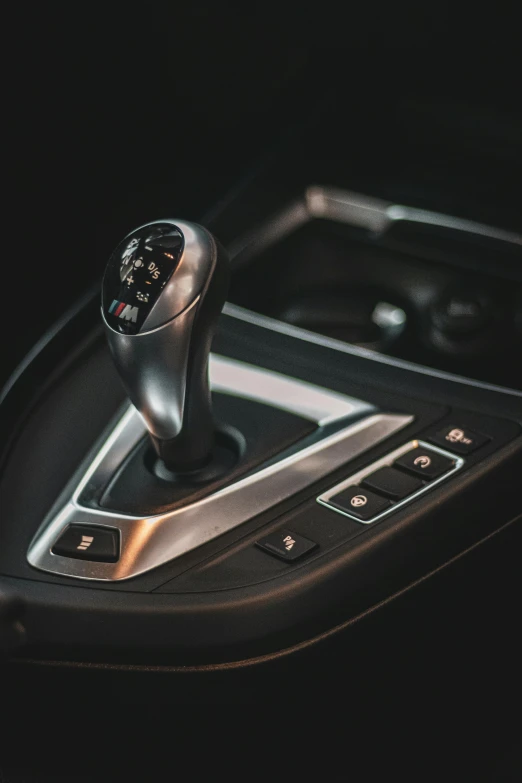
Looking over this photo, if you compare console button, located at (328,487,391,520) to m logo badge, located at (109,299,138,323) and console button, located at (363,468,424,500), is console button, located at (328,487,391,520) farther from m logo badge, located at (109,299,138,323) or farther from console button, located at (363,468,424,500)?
m logo badge, located at (109,299,138,323)

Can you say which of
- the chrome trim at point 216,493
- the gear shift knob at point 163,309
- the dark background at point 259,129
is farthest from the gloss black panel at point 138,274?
the dark background at point 259,129

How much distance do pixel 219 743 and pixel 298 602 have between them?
0.09 metres

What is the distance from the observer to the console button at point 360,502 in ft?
1.79

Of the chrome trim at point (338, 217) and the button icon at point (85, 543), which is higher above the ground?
the button icon at point (85, 543)

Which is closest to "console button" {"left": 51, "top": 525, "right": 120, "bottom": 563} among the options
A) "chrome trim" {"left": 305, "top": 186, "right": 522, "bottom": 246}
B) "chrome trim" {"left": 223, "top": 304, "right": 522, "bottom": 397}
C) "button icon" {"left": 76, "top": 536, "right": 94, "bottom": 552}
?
"button icon" {"left": 76, "top": 536, "right": 94, "bottom": 552}

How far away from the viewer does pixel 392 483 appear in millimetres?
566

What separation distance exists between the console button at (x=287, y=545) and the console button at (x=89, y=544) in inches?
3.1

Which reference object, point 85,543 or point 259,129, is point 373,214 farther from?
point 85,543

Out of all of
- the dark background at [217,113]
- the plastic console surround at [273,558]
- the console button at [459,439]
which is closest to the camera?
the plastic console surround at [273,558]

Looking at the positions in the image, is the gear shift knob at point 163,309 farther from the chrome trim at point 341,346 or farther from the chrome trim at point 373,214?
the chrome trim at point 373,214

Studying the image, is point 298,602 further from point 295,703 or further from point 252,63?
point 252,63

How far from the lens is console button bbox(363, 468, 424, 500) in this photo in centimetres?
56

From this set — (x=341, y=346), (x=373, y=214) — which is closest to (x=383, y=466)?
(x=341, y=346)

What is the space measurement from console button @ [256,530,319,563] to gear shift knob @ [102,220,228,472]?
0.29 feet
